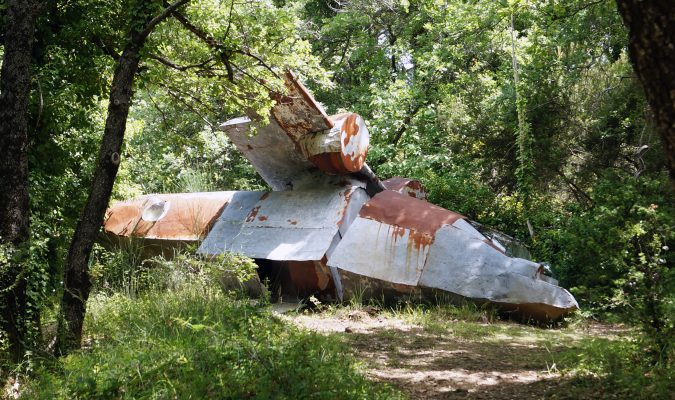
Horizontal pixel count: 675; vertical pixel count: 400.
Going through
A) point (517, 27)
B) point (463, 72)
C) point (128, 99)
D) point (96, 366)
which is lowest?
point (96, 366)

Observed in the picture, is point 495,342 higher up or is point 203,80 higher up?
point 203,80

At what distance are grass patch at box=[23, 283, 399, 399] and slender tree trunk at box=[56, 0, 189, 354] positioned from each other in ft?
1.01

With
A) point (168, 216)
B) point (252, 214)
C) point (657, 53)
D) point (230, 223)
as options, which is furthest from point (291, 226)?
point (657, 53)

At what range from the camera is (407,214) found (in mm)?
8422

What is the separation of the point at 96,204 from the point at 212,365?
2.17 meters

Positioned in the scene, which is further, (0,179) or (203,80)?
(203,80)

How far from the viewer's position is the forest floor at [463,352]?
448 centimetres

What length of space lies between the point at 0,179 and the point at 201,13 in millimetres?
2677

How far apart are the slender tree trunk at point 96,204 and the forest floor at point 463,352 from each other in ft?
7.28

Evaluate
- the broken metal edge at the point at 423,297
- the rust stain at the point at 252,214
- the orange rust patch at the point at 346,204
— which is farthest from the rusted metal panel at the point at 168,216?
the broken metal edge at the point at 423,297

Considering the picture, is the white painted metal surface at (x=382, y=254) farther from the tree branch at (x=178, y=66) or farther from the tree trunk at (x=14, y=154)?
the tree trunk at (x=14, y=154)

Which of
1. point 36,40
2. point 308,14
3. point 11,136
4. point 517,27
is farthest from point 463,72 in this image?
point 11,136

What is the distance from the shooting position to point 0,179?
17.5 ft

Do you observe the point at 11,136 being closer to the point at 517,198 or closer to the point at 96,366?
the point at 96,366
